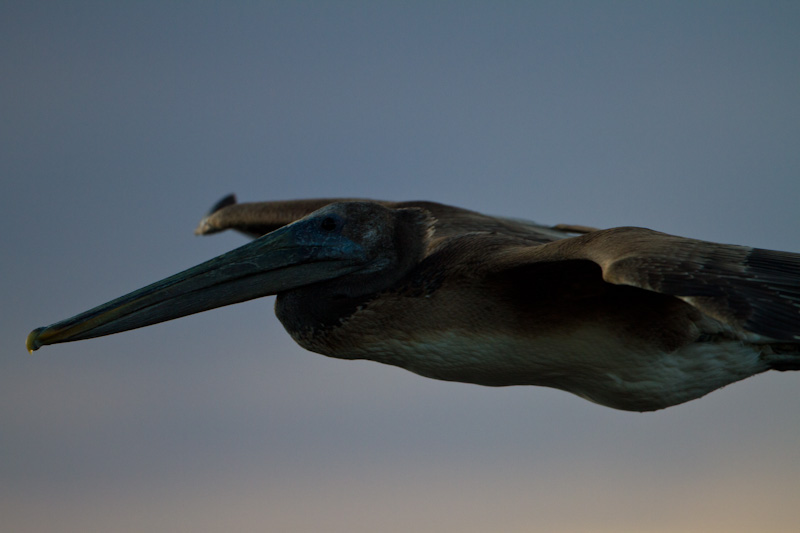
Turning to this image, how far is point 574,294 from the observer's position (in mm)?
6191

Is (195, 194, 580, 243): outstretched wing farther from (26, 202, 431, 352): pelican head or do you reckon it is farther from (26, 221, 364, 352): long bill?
(26, 221, 364, 352): long bill

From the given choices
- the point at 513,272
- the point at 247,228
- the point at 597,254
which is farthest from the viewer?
the point at 247,228

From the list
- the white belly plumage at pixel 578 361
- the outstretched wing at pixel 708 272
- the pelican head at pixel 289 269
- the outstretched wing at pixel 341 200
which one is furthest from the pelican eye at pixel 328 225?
the outstretched wing at pixel 708 272

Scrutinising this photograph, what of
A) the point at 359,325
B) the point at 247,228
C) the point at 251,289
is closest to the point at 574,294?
the point at 359,325

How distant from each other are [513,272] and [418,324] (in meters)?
0.69

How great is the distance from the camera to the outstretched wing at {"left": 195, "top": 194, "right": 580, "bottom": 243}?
7.34 metres

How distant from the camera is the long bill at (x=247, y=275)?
6520mm

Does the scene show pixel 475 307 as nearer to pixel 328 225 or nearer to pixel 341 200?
pixel 328 225

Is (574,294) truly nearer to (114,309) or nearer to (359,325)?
(359,325)

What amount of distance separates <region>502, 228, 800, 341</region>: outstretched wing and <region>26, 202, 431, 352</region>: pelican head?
3.56 ft

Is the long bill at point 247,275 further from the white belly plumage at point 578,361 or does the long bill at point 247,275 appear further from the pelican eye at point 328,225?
the white belly plumage at point 578,361

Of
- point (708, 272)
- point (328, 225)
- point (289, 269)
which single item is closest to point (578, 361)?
point (708, 272)

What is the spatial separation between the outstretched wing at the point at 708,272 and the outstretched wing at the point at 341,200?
1.28m

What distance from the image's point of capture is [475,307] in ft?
20.2
